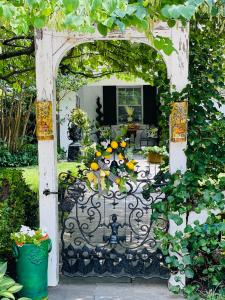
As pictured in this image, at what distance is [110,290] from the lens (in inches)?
224

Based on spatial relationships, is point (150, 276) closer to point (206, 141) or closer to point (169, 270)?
point (169, 270)

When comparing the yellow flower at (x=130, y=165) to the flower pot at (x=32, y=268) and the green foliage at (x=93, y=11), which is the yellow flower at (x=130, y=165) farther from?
the green foliage at (x=93, y=11)

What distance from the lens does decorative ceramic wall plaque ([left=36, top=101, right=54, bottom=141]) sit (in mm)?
5449

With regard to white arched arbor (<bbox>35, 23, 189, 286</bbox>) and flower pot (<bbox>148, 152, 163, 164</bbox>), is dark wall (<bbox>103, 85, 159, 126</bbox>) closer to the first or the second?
flower pot (<bbox>148, 152, 163, 164</bbox>)

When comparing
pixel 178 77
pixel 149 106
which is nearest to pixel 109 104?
pixel 149 106

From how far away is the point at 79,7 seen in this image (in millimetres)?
3348

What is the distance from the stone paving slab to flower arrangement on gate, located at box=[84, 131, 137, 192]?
1179 millimetres

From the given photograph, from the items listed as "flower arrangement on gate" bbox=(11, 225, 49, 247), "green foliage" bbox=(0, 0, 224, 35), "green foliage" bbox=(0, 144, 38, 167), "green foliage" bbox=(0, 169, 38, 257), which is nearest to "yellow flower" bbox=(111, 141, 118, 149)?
"flower arrangement on gate" bbox=(11, 225, 49, 247)

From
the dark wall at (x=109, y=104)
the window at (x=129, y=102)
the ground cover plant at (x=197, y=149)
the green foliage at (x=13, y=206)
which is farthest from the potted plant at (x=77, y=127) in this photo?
the ground cover plant at (x=197, y=149)

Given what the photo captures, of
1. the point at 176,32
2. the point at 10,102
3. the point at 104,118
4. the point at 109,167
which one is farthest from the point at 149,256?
the point at 104,118

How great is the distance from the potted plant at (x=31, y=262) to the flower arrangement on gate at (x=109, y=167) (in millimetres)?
943

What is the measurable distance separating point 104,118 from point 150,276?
50.4 feet

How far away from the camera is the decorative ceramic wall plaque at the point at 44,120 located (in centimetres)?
545

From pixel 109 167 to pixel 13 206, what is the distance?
1382mm
